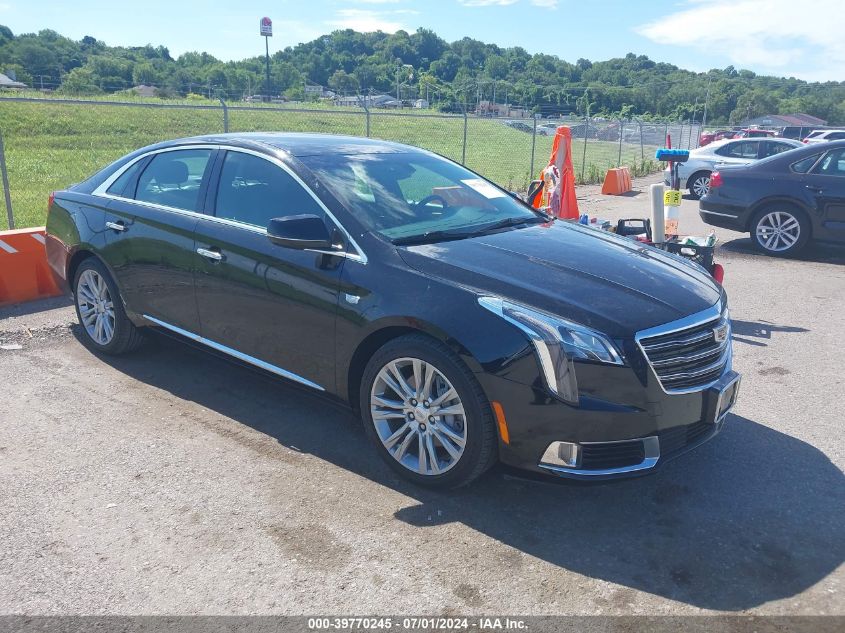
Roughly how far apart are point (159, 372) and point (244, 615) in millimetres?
2853

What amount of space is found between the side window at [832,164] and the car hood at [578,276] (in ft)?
21.7

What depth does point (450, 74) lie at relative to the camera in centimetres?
9925

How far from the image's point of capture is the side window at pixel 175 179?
15.5 ft

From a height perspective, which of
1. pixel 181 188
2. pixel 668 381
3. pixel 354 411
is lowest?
pixel 354 411

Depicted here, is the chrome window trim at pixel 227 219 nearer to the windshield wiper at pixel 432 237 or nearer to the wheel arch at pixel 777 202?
the windshield wiper at pixel 432 237

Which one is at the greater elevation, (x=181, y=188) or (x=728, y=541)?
(x=181, y=188)

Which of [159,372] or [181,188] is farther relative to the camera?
[159,372]

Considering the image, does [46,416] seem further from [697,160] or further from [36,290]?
[697,160]

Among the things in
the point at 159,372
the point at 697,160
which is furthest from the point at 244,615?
the point at 697,160

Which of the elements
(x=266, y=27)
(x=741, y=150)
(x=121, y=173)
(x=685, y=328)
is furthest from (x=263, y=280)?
Answer: (x=266, y=27)

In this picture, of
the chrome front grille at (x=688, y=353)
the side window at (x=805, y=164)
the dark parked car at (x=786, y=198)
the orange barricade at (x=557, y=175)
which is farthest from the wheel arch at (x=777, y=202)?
the chrome front grille at (x=688, y=353)

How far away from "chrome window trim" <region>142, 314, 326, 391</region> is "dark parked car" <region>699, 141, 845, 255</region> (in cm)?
813

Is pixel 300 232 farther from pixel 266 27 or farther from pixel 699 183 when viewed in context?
pixel 266 27

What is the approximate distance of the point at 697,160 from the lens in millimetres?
17312
